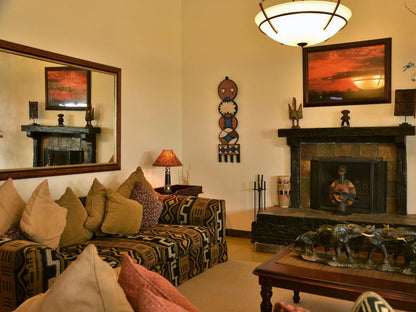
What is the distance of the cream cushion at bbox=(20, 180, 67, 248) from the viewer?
2746 mm

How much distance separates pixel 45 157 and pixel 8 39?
1087mm

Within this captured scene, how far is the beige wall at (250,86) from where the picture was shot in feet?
15.3

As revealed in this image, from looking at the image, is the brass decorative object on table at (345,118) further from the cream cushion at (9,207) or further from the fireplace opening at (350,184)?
the cream cushion at (9,207)

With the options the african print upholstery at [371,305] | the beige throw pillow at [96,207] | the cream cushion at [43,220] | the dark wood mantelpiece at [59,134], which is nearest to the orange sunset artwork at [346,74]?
the dark wood mantelpiece at [59,134]

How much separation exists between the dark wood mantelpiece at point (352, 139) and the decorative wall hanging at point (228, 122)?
0.73 m

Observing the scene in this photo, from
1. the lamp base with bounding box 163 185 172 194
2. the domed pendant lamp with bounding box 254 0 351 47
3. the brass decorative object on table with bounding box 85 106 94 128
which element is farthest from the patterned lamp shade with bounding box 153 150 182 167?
the domed pendant lamp with bounding box 254 0 351 47

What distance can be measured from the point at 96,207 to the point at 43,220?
733mm

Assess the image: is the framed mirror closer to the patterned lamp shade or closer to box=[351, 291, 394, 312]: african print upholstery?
the patterned lamp shade

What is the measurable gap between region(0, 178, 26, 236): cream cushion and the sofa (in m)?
0.05

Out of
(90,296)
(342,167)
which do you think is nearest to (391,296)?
(90,296)

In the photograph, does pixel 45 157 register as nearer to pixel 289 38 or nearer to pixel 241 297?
pixel 241 297

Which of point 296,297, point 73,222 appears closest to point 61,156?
point 73,222

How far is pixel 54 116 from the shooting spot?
3857 mm

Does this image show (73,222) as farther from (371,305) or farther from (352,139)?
(352,139)
